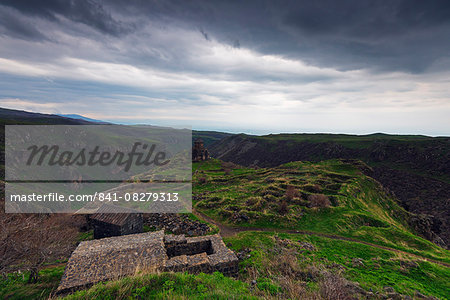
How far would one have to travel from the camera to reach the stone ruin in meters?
9.09

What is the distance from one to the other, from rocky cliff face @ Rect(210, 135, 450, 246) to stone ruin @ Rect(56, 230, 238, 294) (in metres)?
35.6

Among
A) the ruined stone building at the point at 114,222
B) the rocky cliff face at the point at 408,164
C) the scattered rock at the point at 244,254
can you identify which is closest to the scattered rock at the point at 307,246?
the scattered rock at the point at 244,254

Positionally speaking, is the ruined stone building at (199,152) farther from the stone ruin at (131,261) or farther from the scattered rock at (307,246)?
the scattered rock at (307,246)

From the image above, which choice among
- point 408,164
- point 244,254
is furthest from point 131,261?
point 408,164

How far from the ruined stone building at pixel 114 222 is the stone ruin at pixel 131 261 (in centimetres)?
214

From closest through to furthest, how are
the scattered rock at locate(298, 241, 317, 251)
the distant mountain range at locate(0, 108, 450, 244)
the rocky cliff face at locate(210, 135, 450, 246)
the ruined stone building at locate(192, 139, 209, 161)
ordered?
1. the scattered rock at locate(298, 241, 317, 251)
2. the rocky cliff face at locate(210, 135, 450, 246)
3. the distant mountain range at locate(0, 108, 450, 244)
4. the ruined stone building at locate(192, 139, 209, 161)

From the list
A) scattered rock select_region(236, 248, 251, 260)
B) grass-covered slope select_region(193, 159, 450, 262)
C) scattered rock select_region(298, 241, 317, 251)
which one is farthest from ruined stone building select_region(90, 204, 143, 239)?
scattered rock select_region(298, 241, 317, 251)

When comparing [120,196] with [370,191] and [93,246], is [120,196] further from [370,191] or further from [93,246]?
[370,191]

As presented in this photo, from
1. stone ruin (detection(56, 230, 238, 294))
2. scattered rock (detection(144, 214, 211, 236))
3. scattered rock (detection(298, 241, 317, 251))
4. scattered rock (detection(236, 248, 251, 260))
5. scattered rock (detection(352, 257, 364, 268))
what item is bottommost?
scattered rock (detection(144, 214, 211, 236))

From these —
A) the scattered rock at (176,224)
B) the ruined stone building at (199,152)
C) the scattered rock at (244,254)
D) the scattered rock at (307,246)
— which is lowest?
the scattered rock at (176,224)

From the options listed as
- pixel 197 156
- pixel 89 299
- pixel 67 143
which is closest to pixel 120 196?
pixel 89 299

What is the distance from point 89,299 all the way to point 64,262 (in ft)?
35.6

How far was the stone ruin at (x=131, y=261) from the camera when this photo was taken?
909cm

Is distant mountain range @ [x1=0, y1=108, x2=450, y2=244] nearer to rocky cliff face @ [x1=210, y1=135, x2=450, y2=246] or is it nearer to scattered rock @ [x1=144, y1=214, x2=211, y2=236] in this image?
rocky cliff face @ [x1=210, y1=135, x2=450, y2=246]
